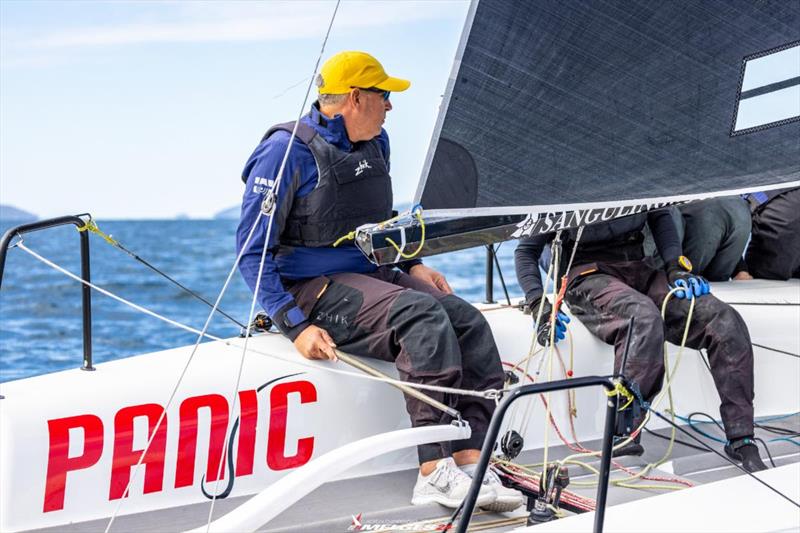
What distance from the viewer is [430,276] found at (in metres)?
3.69

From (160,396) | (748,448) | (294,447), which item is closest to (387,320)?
(294,447)

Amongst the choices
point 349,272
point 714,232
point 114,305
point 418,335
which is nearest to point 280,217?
point 349,272

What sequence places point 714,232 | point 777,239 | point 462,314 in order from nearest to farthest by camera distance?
point 462,314 < point 714,232 < point 777,239

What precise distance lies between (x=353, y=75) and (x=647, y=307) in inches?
52.0

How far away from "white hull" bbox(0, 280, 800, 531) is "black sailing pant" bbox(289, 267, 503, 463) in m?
0.18

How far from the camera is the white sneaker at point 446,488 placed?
2.85 metres

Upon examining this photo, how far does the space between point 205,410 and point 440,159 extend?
1.04m

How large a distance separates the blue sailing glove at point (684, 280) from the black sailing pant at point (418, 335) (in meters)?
0.91

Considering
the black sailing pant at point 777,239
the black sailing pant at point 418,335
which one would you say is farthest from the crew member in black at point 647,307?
the black sailing pant at point 777,239

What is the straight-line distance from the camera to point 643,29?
2875mm

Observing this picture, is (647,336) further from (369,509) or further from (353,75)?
→ (353,75)

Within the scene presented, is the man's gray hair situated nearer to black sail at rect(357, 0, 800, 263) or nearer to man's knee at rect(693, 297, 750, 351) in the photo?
black sail at rect(357, 0, 800, 263)

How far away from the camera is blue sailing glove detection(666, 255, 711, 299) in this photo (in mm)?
3668

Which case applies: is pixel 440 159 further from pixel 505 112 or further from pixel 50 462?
pixel 50 462
